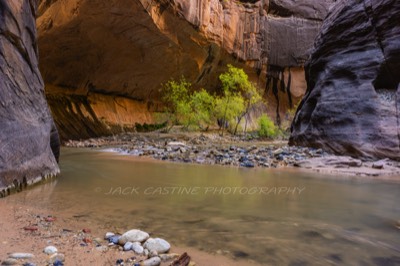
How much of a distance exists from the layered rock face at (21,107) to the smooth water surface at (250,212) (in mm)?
360

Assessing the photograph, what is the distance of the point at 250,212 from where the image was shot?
351 cm

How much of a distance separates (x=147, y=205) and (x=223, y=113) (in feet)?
69.9

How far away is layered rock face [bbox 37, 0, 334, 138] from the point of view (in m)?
16.0

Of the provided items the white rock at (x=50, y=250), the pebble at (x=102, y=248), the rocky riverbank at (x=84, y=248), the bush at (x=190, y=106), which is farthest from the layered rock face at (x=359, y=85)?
the bush at (x=190, y=106)

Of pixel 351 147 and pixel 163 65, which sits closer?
pixel 351 147

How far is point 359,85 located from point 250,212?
8273mm

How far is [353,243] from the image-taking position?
2545 millimetres

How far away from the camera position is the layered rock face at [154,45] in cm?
1603

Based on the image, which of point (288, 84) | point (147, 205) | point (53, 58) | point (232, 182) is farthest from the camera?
point (288, 84)

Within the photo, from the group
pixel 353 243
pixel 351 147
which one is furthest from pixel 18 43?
pixel 351 147

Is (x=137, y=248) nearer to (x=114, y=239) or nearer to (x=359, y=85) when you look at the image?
(x=114, y=239)

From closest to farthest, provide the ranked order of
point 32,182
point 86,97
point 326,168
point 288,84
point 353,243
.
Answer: point 353,243, point 32,182, point 326,168, point 86,97, point 288,84

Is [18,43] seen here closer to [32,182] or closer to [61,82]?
[32,182]

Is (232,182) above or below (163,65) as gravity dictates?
below
